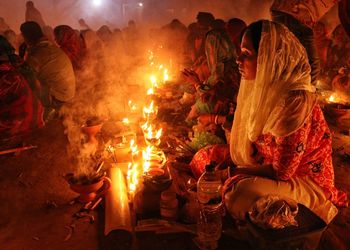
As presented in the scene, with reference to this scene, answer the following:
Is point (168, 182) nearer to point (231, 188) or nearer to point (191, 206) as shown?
point (191, 206)

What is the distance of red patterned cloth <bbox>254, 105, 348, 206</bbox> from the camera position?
2439 mm

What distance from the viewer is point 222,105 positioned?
4.86 m

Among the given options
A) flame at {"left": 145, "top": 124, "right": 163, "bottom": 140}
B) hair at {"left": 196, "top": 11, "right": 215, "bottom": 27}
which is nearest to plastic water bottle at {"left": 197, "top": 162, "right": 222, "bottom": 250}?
flame at {"left": 145, "top": 124, "right": 163, "bottom": 140}

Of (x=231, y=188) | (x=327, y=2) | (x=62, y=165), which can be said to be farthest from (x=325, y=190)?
(x=327, y=2)

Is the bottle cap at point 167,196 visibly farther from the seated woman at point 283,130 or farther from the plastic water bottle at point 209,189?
the seated woman at point 283,130

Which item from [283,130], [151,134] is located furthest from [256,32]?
[151,134]

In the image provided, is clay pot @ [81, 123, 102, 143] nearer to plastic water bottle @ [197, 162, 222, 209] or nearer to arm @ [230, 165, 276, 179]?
plastic water bottle @ [197, 162, 222, 209]

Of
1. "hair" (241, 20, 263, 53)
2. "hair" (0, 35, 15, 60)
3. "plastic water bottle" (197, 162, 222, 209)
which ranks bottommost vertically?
"plastic water bottle" (197, 162, 222, 209)

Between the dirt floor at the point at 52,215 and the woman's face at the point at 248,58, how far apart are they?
66.8 inches

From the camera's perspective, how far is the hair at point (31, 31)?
632cm

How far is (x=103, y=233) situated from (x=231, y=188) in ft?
4.89

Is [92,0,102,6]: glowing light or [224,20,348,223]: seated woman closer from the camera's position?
[224,20,348,223]: seated woman

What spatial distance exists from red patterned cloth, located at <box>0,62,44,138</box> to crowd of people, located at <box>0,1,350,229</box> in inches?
0.7

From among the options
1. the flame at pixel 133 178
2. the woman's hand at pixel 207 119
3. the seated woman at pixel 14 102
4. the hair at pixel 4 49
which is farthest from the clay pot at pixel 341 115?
the hair at pixel 4 49
